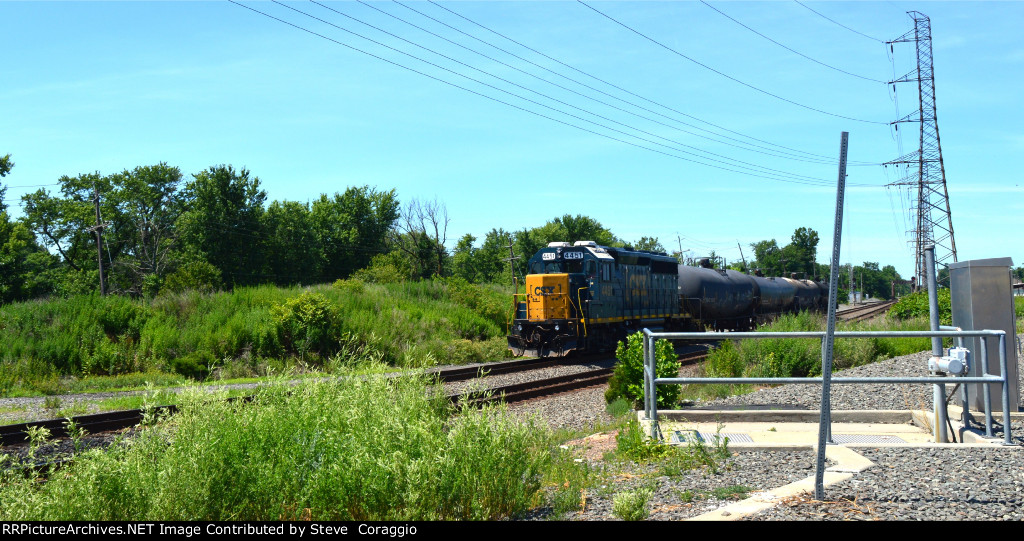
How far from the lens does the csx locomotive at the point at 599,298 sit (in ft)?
73.8

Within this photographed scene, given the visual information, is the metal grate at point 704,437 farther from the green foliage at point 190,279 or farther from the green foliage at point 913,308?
the green foliage at point 190,279

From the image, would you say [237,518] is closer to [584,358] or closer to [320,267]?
[584,358]

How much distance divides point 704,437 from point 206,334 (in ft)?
65.9

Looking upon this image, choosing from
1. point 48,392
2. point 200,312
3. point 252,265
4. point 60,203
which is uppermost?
point 60,203

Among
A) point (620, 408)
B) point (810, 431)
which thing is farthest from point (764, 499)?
point (620, 408)

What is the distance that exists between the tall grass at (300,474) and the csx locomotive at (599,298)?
53.2 feet

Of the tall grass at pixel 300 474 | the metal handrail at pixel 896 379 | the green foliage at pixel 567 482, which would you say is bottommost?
the green foliage at pixel 567 482

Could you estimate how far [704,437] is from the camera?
801 cm

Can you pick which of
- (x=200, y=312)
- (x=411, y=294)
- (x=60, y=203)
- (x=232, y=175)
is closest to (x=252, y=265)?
(x=232, y=175)

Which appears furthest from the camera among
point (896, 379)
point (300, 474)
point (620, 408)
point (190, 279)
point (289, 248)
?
point (289, 248)

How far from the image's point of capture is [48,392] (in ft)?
59.9

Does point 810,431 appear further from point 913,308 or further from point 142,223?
point 142,223

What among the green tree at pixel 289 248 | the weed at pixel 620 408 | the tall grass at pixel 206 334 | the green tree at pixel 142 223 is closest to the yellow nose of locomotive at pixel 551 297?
the tall grass at pixel 206 334
